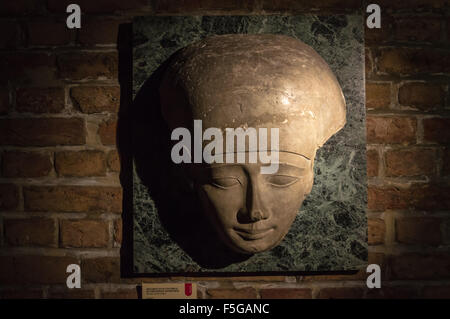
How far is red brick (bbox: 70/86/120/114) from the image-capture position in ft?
4.00

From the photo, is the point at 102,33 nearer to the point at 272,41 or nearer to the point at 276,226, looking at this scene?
the point at 272,41

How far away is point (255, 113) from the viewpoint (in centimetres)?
95

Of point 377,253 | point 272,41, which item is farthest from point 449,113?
point 272,41

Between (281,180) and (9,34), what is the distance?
1.02 metres

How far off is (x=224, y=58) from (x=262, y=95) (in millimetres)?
162

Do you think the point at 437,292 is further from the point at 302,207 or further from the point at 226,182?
the point at 226,182

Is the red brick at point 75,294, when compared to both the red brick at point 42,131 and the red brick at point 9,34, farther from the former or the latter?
the red brick at point 9,34

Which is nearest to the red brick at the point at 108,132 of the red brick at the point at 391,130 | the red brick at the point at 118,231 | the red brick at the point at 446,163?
the red brick at the point at 118,231

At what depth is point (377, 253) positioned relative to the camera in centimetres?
124

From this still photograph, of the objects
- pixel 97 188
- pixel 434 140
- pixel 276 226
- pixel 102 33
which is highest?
pixel 102 33

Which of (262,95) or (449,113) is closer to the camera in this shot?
(262,95)

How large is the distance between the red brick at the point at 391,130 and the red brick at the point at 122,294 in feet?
3.07

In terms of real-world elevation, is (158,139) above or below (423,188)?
above

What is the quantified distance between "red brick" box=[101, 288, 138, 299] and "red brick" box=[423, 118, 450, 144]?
1.11m
